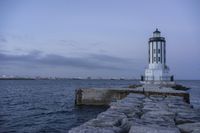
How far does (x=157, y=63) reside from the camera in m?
38.7

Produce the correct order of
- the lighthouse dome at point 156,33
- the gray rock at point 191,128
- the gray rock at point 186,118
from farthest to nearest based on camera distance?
the lighthouse dome at point 156,33
the gray rock at point 186,118
the gray rock at point 191,128

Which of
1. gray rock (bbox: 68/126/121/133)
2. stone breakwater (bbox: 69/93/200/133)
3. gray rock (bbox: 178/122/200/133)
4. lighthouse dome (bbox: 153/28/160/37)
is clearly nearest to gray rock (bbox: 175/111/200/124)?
stone breakwater (bbox: 69/93/200/133)

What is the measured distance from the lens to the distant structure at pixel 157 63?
3806cm

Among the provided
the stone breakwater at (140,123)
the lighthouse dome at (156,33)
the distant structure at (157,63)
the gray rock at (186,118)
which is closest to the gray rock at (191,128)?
the stone breakwater at (140,123)

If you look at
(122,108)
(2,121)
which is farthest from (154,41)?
(122,108)

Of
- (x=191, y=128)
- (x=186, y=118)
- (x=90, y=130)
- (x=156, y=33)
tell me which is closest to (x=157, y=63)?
(x=156, y=33)

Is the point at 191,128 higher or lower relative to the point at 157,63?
lower

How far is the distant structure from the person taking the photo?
38.1 metres

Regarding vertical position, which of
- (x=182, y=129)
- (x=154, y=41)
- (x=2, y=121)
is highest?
(x=154, y=41)

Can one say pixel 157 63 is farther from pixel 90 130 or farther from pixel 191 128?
pixel 90 130

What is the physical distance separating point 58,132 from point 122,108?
12.4ft

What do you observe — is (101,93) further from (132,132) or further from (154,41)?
(154,41)

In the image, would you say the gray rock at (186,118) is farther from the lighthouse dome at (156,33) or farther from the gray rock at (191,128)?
the lighthouse dome at (156,33)

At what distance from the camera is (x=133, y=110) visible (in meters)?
10.2
